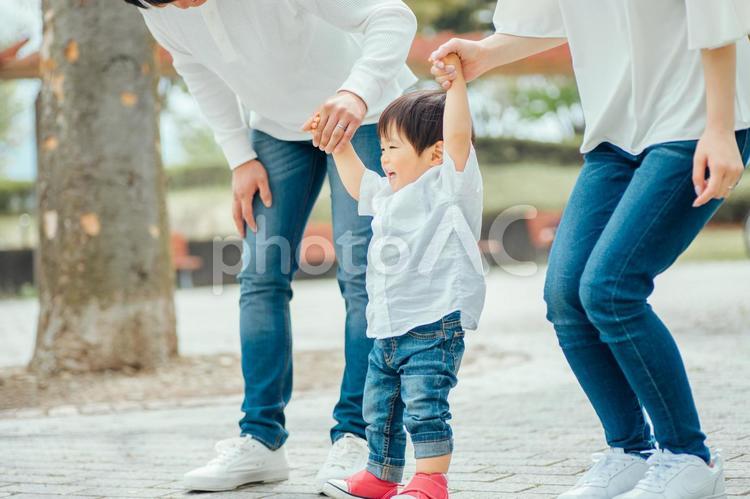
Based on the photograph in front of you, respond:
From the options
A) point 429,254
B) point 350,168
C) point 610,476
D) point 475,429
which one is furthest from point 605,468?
point 475,429

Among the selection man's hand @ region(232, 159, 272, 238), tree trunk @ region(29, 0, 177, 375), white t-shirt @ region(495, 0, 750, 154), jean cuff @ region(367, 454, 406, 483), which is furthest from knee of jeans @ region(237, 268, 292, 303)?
tree trunk @ region(29, 0, 177, 375)

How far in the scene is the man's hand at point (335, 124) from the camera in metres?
2.83

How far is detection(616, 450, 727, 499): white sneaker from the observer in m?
2.54

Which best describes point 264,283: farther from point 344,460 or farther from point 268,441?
point 344,460

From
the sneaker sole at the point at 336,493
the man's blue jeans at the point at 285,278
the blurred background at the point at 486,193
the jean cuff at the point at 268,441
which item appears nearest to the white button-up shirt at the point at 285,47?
the man's blue jeans at the point at 285,278

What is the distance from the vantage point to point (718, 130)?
2402 mm

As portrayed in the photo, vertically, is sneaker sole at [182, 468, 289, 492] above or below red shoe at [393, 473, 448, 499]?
below

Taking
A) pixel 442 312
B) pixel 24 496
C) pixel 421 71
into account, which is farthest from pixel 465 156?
pixel 421 71

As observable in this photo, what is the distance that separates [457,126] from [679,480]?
0.98m

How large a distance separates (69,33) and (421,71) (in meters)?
11.4

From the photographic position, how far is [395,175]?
290 centimetres

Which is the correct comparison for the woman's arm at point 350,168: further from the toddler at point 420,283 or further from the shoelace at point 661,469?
the shoelace at point 661,469

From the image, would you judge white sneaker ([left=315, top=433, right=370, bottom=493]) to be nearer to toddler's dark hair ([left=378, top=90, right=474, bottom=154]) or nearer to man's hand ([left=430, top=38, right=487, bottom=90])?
toddler's dark hair ([left=378, top=90, right=474, bottom=154])

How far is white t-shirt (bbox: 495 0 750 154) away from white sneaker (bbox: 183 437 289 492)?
4.36 feet
